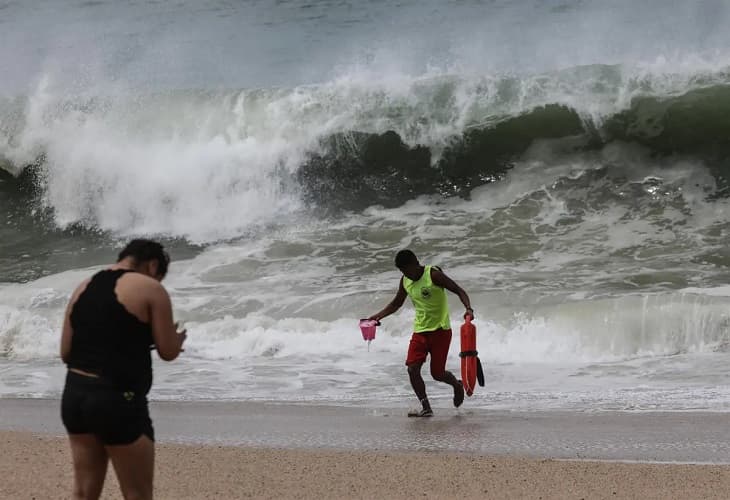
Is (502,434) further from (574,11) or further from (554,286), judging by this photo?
(574,11)

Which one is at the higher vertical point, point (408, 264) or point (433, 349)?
point (408, 264)

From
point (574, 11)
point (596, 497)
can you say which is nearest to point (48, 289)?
point (596, 497)

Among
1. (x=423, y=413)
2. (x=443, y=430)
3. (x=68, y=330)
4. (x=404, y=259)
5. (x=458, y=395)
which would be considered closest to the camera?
(x=68, y=330)

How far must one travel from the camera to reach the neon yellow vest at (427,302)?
7609mm

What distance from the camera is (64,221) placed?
54.8 feet

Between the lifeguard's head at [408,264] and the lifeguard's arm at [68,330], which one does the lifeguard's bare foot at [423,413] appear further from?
the lifeguard's arm at [68,330]

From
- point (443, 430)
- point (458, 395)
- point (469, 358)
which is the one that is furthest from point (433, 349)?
point (443, 430)

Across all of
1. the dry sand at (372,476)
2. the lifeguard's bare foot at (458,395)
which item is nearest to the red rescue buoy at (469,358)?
the lifeguard's bare foot at (458,395)

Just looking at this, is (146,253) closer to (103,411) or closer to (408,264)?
(103,411)

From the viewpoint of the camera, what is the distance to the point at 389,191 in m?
16.3

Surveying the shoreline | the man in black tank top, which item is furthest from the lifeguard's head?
the man in black tank top

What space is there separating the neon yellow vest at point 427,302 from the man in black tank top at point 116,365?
13.2 ft

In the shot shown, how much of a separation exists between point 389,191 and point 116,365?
505 inches

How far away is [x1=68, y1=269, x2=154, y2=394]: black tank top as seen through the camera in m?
3.60
